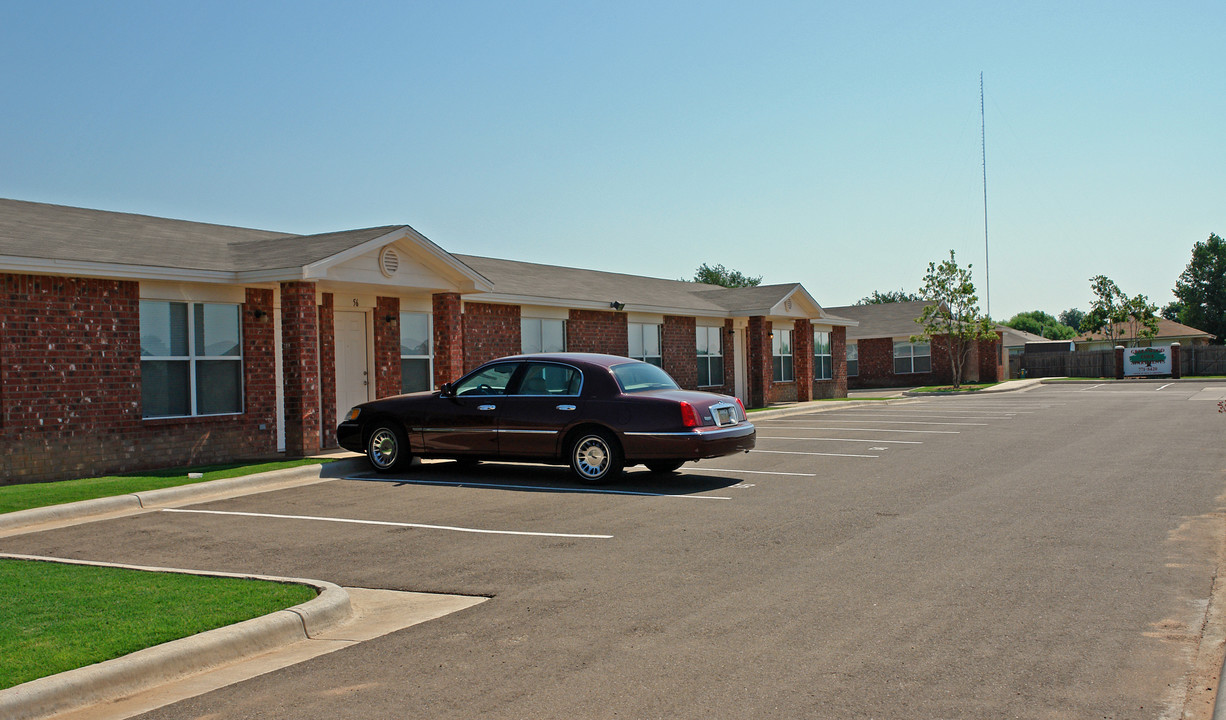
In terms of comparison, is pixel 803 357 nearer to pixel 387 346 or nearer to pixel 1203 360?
pixel 387 346

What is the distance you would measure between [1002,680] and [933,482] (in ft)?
24.8

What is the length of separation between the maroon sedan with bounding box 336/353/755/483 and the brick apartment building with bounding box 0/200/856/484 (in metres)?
2.64

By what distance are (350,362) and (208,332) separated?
10.3 ft

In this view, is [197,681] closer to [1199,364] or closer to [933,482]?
[933,482]

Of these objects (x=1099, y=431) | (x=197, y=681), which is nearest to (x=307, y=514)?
(x=197, y=681)

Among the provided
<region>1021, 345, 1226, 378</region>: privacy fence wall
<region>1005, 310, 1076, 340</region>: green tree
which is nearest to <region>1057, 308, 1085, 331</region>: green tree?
<region>1005, 310, 1076, 340</region>: green tree

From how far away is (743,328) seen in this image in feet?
101

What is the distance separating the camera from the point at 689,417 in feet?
39.2

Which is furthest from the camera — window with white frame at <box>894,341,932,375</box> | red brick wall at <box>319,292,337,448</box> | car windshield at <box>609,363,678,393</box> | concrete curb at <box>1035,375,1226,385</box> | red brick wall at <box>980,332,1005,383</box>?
window with white frame at <box>894,341,932,375</box>

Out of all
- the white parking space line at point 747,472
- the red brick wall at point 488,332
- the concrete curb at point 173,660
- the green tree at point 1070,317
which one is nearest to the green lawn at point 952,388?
the red brick wall at point 488,332

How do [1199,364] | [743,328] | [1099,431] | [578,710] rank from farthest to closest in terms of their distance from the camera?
[1199,364] < [743,328] < [1099,431] < [578,710]

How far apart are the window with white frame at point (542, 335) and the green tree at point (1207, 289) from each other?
79089mm

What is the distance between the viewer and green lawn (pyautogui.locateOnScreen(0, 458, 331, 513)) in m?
10.9

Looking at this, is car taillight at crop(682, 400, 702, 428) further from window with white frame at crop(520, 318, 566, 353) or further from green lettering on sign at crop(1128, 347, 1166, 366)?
green lettering on sign at crop(1128, 347, 1166, 366)
